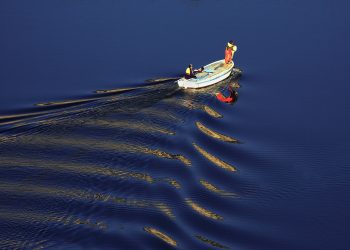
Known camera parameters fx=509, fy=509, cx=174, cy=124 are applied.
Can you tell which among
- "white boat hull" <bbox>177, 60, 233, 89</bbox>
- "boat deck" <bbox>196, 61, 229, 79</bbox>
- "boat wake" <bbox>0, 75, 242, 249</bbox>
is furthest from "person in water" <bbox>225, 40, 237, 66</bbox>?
"boat wake" <bbox>0, 75, 242, 249</bbox>

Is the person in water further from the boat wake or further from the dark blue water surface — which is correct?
the boat wake

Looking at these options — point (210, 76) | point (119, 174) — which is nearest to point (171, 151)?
point (119, 174)

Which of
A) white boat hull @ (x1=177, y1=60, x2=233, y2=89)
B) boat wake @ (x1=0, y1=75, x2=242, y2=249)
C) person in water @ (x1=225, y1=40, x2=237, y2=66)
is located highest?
person in water @ (x1=225, y1=40, x2=237, y2=66)

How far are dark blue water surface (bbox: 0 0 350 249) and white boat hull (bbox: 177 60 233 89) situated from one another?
2.88 feet

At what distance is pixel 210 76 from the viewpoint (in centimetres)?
4891

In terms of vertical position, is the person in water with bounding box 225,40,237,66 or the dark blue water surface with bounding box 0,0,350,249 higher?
the person in water with bounding box 225,40,237,66

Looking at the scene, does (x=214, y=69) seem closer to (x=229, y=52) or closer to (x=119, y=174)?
(x=229, y=52)

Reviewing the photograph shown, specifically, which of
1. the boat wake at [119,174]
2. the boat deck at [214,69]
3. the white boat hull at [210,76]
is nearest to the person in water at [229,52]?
the white boat hull at [210,76]

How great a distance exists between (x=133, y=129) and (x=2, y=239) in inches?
549

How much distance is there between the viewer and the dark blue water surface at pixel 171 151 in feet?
99.9

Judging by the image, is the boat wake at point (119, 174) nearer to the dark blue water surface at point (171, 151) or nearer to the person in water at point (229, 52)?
the dark blue water surface at point (171, 151)

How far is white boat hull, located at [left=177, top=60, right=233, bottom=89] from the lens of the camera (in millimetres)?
46750

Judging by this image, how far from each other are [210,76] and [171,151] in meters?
13.5

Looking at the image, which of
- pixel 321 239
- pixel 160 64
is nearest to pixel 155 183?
pixel 321 239
